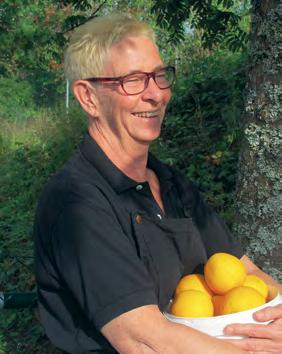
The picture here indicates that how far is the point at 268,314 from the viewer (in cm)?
198

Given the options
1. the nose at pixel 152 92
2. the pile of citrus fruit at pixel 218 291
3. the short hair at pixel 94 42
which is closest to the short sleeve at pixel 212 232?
the pile of citrus fruit at pixel 218 291

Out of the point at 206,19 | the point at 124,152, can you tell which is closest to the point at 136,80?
the point at 124,152

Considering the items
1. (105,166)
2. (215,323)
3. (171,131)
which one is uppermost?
(105,166)

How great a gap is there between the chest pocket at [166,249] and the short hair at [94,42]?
0.58 metres

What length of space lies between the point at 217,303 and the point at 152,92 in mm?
809

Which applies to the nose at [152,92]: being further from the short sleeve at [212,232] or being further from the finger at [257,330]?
the finger at [257,330]

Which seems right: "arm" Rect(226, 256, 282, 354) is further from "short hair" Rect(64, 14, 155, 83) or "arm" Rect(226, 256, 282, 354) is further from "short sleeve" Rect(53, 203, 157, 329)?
"short hair" Rect(64, 14, 155, 83)

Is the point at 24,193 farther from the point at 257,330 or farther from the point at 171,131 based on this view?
the point at 257,330

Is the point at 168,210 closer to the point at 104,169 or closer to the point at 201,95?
the point at 104,169

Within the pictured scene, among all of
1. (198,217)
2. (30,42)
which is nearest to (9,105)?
(30,42)

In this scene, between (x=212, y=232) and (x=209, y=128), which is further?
(x=209, y=128)

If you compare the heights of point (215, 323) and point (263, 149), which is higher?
point (263, 149)

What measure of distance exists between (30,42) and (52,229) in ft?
19.7

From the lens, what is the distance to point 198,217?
8.28ft
